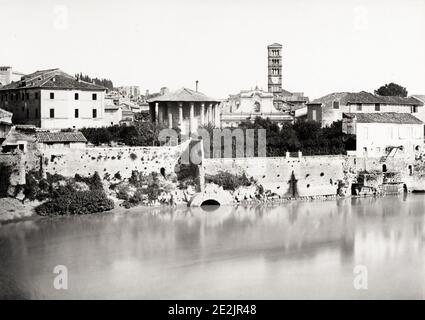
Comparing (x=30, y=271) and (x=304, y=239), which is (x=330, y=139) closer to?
(x=304, y=239)

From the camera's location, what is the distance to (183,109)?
40.0 meters

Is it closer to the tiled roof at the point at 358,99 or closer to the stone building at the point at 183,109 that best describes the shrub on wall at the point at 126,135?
the stone building at the point at 183,109

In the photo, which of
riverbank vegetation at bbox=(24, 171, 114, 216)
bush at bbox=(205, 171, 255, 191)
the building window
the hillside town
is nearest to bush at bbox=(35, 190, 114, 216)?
riverbank vegetation at bbox=(24, 171, 114, 216)

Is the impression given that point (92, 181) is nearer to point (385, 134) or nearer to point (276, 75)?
point (385, 134)

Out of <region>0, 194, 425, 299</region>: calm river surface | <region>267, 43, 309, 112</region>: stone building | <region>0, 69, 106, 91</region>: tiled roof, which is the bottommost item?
<region>0, 194, 425, 299</region>: calm river surface

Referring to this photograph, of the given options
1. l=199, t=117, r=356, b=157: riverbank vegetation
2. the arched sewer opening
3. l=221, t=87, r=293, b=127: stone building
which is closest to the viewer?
the arched sewer opening

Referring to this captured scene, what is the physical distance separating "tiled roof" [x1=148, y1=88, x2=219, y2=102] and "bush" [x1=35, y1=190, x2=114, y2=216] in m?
12.4

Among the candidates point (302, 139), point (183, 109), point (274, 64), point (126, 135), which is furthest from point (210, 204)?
point (274, 64)

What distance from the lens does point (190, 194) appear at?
3044cm

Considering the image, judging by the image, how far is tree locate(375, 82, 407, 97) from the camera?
53.5m

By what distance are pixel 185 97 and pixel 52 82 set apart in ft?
27.6

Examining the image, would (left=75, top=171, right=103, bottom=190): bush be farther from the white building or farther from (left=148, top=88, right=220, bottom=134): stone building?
the white building

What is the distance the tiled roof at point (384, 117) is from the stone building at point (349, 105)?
258cm
